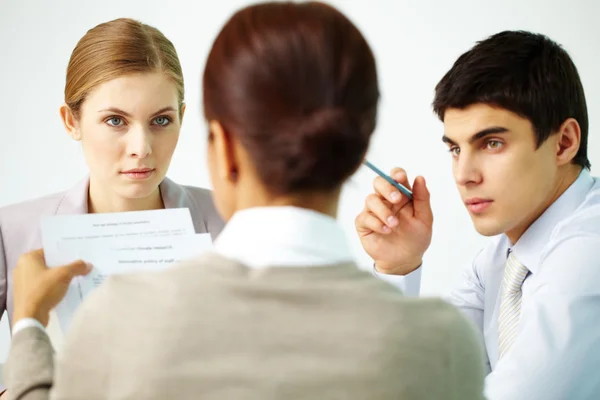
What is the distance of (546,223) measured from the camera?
1.70 m

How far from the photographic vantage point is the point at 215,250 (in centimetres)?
81

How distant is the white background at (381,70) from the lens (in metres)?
3.10

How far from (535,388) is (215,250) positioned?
2.66 ft

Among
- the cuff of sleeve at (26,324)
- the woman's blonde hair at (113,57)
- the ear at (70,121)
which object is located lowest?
the cuff of sleeve at (26,324)

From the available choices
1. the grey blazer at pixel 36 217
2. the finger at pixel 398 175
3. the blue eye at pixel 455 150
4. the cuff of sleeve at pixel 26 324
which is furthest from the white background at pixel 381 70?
the cuff of sleeve at pixel 26 324

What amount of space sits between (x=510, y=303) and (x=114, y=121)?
98 centimetres

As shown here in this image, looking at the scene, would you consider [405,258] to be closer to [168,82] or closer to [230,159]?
[168,82]

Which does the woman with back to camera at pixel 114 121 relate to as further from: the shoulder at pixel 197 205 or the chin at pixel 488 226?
the chin at pixel 488 226

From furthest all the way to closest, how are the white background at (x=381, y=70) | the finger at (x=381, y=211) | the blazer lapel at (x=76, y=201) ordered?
1. the white background at (x=381, y=70)
2. the blazer lapel at (x=76, y=201)
3. the finger at (x=381, y=211)

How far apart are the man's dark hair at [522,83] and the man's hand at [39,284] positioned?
922 mm

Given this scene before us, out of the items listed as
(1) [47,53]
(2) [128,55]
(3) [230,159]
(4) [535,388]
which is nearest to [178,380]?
(3) [230,159]

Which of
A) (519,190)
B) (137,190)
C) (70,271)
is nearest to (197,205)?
(137,190)

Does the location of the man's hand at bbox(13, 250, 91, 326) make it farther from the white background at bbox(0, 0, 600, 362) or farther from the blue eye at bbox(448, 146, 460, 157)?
the white background at bbox(0, 0, 600, 362)

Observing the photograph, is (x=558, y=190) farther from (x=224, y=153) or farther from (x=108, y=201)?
(x=224, y=153)
